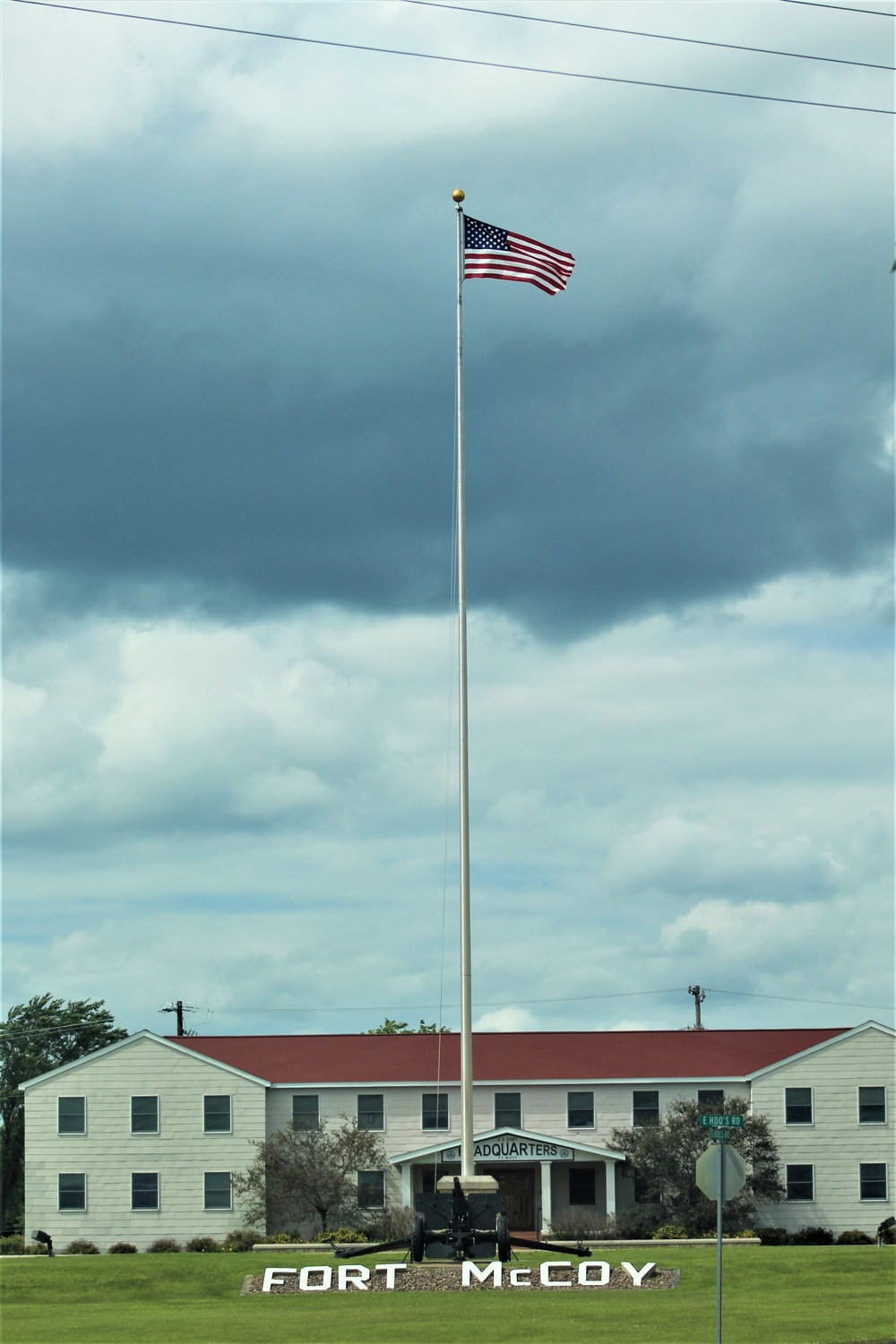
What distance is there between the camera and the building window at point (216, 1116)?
5666 centimetres

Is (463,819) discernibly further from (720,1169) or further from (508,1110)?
(508,1110)

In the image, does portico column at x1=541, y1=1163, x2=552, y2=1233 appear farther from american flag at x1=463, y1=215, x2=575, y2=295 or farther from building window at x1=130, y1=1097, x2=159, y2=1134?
american flag at x1=463, y1=215, x2=575, y2=295

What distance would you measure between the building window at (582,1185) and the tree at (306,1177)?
23.8 ft

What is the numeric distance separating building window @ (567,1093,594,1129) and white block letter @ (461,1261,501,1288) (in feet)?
87.6

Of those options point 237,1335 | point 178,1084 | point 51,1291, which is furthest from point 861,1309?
point 178,1084

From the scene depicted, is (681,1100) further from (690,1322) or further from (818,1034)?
(690,1322)

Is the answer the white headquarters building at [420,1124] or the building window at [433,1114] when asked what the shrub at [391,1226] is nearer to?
the white headquarters building at [420,1124]

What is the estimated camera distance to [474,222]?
111 ft

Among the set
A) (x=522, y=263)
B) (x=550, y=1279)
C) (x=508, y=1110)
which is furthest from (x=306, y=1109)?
(x=522, y=263)

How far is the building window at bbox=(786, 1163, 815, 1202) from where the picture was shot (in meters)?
56.0

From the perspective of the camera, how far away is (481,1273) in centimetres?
3144

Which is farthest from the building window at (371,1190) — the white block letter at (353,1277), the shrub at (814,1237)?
the white block letter at (353,1277)

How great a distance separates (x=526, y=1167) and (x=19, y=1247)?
708 inches

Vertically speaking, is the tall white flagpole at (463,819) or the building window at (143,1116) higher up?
the tall white flagpole at (463,819)
